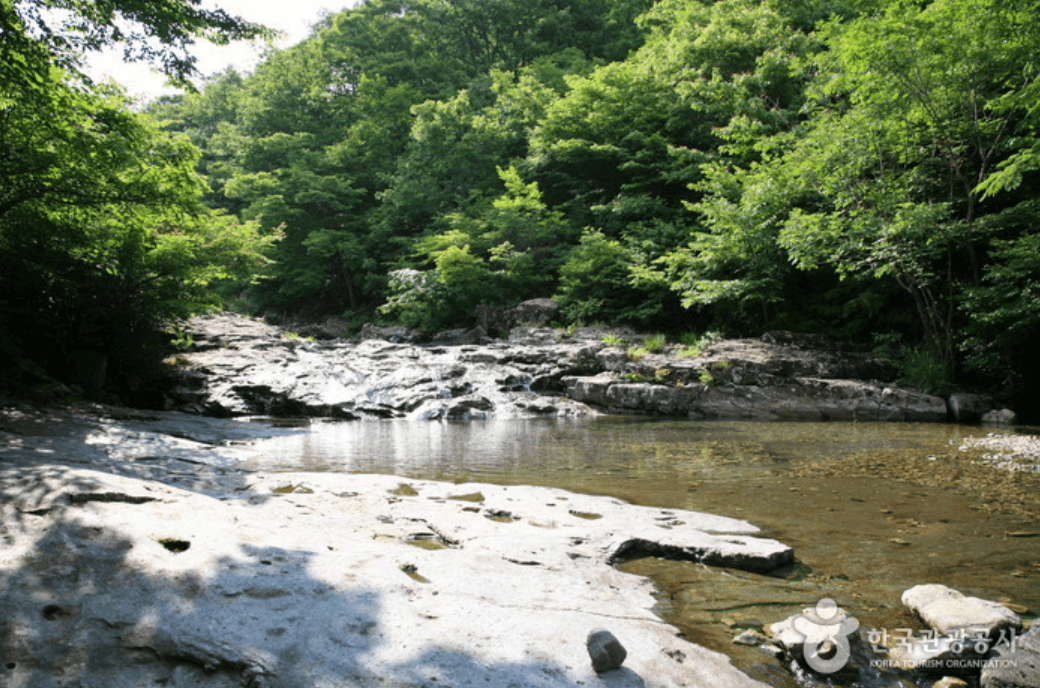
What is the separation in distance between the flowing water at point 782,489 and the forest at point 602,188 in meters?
3.66

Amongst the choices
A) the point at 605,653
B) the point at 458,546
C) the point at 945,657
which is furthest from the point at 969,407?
the point at 605,653

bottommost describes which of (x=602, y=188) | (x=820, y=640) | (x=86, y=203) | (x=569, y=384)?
(x=820, y=640)

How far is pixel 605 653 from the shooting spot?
1.65 meters

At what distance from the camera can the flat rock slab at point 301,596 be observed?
5.09ft

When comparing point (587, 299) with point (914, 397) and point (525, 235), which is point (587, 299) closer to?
point (525, 235)

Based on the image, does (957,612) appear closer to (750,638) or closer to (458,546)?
(750,638)

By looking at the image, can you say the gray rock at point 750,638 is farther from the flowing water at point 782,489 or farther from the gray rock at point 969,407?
the gray rock at point 969,407

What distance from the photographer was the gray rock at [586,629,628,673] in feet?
5.42

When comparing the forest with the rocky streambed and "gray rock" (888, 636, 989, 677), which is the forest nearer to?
the rocky streambed

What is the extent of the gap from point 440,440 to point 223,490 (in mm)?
4328

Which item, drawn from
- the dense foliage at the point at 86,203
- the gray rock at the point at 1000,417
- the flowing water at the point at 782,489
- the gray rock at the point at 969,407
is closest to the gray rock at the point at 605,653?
the flowing water at the point at 782,489

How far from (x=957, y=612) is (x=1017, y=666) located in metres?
0.37

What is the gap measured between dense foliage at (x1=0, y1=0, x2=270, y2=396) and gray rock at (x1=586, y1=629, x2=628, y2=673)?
7.58 metres

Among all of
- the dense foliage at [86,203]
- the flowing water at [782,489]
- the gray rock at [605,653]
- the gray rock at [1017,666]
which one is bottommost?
the flowing water at [782,489]
